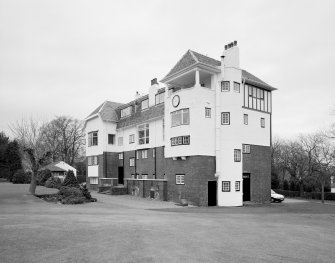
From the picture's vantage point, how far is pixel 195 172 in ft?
98.2

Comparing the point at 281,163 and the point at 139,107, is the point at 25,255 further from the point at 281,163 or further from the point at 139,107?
the point at 281,163

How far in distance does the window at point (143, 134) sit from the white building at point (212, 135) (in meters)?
1.68

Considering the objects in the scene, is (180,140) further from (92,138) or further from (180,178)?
(92,138)

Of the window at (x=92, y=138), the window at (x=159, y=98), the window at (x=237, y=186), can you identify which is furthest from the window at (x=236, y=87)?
Answer: the window at (x=92, y=138)

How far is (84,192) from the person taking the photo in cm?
2981

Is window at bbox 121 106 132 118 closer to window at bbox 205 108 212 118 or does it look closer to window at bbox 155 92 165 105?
window at bbox 155 92 165 105

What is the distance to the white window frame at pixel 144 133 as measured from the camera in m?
40.0

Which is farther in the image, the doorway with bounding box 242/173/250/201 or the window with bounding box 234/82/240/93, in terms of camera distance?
the doorway with bounding box 242/173/250/201

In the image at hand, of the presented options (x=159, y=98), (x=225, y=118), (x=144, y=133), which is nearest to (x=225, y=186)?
(x=225, y=118)

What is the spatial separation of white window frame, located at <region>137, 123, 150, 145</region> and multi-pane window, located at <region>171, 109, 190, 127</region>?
7873 mm

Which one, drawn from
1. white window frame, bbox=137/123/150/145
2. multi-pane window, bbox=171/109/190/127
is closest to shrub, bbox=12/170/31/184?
white window frame, bbox=137/123/150/145

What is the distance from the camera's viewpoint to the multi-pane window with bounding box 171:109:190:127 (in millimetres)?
31075

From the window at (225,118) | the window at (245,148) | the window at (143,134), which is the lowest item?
the window at (245,148)

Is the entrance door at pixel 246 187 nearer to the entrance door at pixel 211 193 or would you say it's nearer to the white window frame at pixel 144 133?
the entrance door at pixel 211 193
